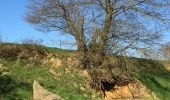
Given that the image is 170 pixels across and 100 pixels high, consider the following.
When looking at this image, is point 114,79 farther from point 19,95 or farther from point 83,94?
point 19,95

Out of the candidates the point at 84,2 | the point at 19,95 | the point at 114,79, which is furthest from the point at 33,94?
the point at 84,2

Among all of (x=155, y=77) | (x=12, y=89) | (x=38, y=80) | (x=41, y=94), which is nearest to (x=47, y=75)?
(x=38, y=80)

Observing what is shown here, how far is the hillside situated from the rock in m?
0.34

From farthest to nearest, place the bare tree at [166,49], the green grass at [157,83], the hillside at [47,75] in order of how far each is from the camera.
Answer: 1. the green grass at [157,83]
2. the bare tree at [166,49]
3. the hillside at [47,75]

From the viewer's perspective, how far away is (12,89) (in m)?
20.5

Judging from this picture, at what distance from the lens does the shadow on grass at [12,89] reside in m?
19.9

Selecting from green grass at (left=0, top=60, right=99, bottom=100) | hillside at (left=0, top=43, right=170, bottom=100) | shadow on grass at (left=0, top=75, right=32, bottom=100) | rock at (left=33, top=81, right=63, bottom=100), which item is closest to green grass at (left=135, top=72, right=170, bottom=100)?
hillside at (left=0, top=43, right=170, bottom=100)

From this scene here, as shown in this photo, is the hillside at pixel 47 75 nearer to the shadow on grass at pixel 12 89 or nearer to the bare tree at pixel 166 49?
the shadow on grass at pixel 12 89

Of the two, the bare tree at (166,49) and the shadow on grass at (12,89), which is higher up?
the bare tree at (166,49)

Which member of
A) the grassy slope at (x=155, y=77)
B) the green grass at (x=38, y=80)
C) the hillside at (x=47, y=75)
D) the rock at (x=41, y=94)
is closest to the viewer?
the rock at (x=41, y=94)

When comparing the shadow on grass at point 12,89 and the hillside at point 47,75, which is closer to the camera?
the shadow on grass at point 12,89

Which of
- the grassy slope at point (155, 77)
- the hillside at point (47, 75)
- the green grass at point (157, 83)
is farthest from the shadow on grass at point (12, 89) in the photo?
the grassy slope at point (155, 77)

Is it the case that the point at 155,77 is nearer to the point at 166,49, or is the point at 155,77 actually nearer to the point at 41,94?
the point at 166,49

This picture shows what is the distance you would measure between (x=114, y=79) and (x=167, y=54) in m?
3.32
